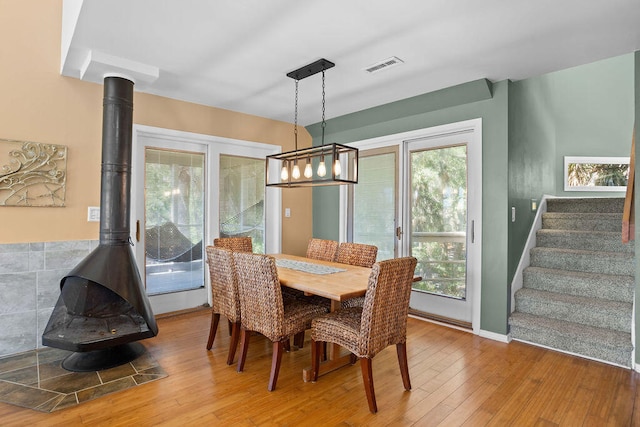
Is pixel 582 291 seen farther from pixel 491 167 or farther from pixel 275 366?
pixel 275 366

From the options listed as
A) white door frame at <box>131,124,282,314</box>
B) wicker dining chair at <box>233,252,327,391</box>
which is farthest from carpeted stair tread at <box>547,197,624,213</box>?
wicker dining chair at <box>233,252,327,391</box>

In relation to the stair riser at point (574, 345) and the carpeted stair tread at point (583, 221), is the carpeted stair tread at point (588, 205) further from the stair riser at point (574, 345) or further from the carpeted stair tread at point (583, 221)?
the stair riser at point (574, 345)

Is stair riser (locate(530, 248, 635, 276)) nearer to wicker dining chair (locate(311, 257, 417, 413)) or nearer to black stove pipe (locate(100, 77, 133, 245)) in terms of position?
wicker dining chair (locate(311, 257, 417, 413))

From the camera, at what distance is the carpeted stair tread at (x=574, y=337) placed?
274cm

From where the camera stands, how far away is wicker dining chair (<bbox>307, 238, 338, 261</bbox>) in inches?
144

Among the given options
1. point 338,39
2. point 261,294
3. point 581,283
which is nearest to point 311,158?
point 338,39

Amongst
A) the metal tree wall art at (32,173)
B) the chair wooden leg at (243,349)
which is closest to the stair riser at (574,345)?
the chair wooden leg at (243,349)

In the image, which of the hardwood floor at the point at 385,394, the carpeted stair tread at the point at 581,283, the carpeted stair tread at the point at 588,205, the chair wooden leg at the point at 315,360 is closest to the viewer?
the hardwood floor at the point at 385,394

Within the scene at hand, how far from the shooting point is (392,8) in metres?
2.12

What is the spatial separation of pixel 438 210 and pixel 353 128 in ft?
5.17

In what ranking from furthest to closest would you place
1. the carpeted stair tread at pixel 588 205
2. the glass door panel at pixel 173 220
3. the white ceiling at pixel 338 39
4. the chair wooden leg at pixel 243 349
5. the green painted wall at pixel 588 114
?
the green painted wall at pixel 588 114
the carpeted stair tread at pixel 588 205
the glass door panel at pixel 173 220
the chair wooden leg at pixel 243 349
the white ceiling at pixel 338 39

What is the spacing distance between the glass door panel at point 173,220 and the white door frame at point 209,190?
0.25ft

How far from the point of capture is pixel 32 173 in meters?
2.97

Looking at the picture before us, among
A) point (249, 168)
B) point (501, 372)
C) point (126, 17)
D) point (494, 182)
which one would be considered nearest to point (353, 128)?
point (249, 168)
